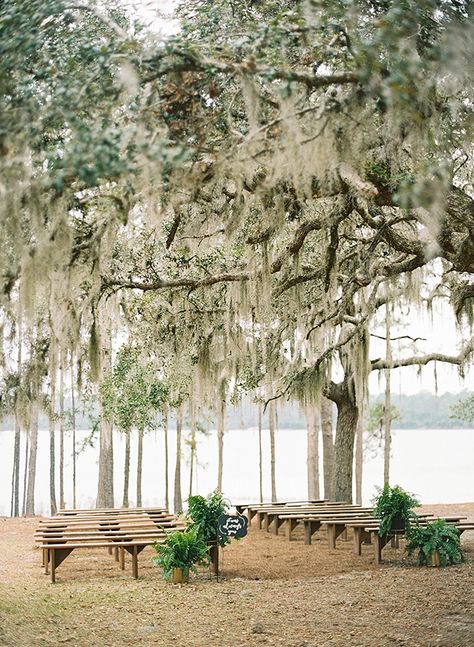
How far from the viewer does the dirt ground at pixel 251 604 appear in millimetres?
6176

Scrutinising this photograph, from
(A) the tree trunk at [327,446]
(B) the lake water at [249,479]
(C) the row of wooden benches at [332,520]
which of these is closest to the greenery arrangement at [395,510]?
(C) the row of wooden benches at [332,520]

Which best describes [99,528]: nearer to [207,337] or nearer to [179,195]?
[207,337]

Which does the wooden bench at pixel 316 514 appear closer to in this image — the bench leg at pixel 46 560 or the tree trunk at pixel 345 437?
the tree trunk at pixel 345 437

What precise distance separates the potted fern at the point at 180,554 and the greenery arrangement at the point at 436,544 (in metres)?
2.60

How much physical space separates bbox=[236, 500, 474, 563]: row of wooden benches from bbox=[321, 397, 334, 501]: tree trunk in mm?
2717

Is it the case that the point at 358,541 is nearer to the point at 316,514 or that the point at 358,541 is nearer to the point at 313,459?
the point at 316,514

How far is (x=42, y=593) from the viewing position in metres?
8.13

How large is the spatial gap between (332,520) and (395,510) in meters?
1.48

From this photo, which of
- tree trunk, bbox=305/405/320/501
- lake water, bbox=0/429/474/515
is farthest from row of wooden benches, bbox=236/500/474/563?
lake water, bbox=0/429/474/515

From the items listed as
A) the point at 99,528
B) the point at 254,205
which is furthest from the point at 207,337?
the point at 99,528

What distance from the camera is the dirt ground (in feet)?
20.3

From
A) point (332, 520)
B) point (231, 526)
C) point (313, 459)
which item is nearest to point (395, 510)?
point (332, 520)

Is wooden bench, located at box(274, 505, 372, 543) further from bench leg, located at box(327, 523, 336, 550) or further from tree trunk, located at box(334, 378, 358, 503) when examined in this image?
tree trunk, located at box(334, 378, 358, 503)

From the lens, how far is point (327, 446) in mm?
16578
